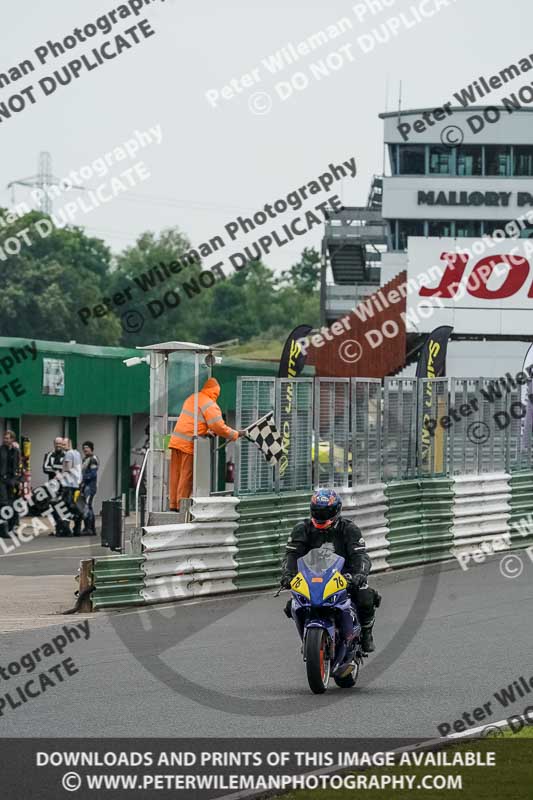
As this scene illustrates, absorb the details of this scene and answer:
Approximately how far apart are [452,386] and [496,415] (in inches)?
56.9

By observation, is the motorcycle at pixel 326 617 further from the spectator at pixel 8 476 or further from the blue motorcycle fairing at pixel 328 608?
→ the spectator at pixel 8 476

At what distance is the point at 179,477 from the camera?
668 inches

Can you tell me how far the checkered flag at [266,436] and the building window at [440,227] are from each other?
198ft

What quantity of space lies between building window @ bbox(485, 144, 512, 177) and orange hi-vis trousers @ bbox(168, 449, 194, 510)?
62.4 m

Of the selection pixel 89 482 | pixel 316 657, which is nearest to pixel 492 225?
pixel 89 482

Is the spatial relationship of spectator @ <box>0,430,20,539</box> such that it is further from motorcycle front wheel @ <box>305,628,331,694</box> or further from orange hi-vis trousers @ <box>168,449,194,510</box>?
motorcycle front wheel @ <box>305,628,331,694</box>

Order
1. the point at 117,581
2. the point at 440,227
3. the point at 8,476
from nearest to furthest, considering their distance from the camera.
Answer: the point at 117,581
the point at 8,476
the point at 440,227

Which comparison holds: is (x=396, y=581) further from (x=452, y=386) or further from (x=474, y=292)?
(x=474, y=292)

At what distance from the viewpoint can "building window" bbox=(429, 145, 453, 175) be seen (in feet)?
252

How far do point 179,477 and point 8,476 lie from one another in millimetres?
8433

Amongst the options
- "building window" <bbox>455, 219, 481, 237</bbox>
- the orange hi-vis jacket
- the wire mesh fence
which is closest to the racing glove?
the orange hi-vis jacket

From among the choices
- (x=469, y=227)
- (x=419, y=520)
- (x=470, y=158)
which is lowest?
(x=419, y=520)

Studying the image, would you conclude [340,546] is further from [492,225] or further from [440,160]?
[440,160]
